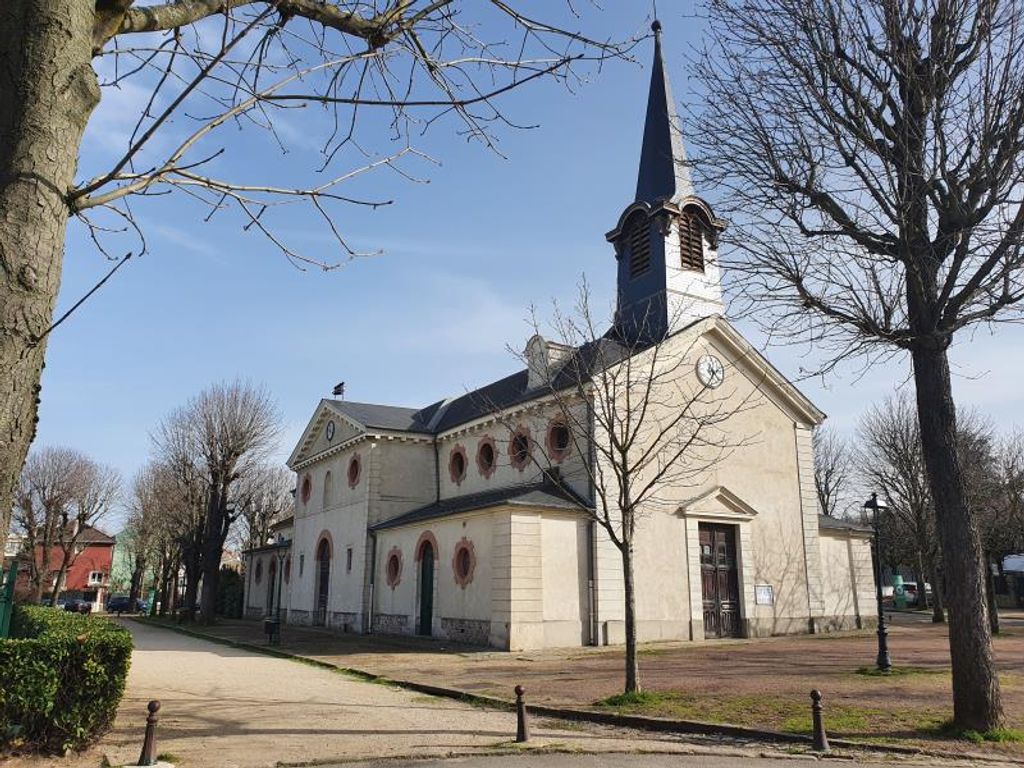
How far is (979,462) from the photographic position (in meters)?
39.1

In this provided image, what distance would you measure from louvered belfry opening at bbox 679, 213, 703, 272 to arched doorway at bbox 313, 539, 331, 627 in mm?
18934

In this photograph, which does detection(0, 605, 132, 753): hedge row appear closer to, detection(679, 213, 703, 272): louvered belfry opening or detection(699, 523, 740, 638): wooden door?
detection(699, 523, 740, 638): wooden door

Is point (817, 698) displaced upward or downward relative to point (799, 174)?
downward

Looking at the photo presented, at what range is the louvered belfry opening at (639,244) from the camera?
1077 inches

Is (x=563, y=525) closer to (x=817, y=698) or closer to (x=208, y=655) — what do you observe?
(x=208, y=655)

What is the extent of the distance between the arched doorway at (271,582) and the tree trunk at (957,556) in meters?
37.2

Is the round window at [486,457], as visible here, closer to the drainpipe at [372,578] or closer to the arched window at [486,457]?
the arched window at [486,457]

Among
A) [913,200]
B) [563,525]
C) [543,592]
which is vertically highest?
[913,200]

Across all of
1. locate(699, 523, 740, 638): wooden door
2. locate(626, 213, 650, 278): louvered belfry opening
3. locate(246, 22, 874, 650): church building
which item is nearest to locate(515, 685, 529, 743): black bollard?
locate(246, 22, 874, 650): church building

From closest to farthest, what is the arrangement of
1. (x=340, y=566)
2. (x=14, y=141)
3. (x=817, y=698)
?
(x=14, y=141), (x=817, y=698), (x=340, y=566)

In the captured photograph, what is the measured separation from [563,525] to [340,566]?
43.4ft

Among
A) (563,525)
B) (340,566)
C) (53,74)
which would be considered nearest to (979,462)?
(563,525)

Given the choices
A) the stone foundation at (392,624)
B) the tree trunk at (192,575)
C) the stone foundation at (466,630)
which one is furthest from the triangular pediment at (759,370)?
the tree trunk at (192,575)

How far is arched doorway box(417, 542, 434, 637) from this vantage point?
985 inches
